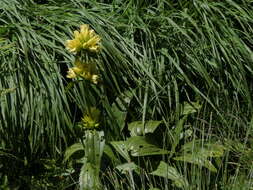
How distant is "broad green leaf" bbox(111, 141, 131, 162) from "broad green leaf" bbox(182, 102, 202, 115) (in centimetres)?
35

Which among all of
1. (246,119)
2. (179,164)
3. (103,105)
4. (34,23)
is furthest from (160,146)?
(34,23)

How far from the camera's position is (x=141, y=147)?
2.19m

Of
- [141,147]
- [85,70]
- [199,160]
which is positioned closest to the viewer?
[85,70]

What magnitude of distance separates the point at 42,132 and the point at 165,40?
732mm

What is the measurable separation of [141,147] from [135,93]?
0.90ft

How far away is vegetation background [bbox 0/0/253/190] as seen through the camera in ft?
7.00

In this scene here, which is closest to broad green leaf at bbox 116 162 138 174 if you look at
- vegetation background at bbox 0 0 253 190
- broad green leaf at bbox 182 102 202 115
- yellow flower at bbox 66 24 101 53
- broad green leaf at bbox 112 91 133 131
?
vegetation background at bbox 0 0 253 190

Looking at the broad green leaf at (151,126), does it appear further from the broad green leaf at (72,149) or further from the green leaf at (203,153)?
the broad green leaf at (72,149)

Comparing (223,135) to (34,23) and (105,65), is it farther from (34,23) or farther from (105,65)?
(34,23)

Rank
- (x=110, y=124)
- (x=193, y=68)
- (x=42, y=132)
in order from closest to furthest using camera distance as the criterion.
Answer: (x=42, y=132), (x=110, y=124), (x=193, y=68)

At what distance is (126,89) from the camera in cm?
240

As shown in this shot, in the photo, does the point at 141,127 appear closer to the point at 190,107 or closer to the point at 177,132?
the point at 177,132

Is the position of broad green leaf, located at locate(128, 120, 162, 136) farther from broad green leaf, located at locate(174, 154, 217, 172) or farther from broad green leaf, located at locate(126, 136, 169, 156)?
broad green leaf, located at locate(174, 154, 217, 172)

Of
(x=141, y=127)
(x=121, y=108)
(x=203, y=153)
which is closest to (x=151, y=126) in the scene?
(x=141, y=127)
